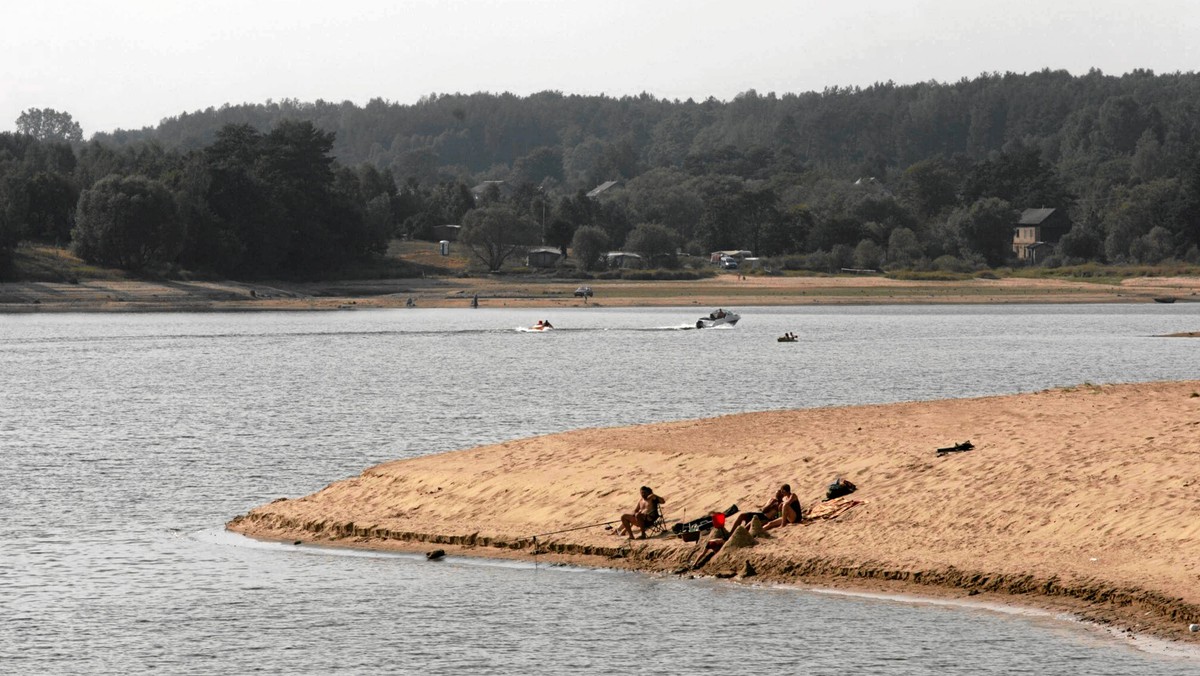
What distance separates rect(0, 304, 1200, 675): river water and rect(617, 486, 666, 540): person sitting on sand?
1.58m

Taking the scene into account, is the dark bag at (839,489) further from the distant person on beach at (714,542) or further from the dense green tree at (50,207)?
the dense green tree at (50,207)

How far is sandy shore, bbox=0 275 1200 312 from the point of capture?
558 feet

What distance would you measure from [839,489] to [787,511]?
1.57 meters

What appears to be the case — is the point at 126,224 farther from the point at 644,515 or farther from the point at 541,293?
the point at 644,515

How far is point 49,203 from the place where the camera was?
19025 centimetres

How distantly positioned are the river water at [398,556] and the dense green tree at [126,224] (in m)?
55.2

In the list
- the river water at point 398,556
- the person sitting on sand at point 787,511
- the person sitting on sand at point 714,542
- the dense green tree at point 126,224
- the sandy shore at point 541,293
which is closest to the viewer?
the river water at point 398,556

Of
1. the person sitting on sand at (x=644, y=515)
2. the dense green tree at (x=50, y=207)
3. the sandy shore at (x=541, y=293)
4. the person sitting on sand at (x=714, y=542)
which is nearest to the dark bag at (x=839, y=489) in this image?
the person sitting on sand at (x=714, y=542)

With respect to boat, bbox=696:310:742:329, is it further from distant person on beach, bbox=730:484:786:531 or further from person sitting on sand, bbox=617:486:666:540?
distant person on beach, bbox=730:484:786:531

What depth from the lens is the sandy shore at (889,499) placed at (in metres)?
27.8

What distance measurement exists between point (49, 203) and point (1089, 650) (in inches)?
7168

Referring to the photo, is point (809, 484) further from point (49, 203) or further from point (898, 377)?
point (49, 203)

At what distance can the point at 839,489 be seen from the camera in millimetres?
32812

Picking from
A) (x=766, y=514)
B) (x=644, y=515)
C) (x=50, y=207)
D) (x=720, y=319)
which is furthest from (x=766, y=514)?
(x=50, y=207)
